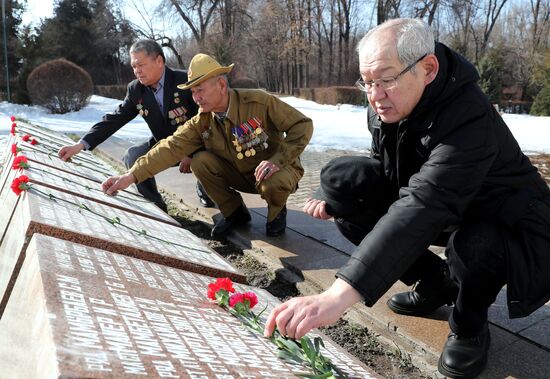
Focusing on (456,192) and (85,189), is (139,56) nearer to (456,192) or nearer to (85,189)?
(85,189)

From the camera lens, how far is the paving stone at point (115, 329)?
1032 mm

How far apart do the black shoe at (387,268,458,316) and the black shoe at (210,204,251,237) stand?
64.8 inches

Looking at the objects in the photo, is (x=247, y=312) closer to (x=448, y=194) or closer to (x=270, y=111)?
(x=448, y=194)

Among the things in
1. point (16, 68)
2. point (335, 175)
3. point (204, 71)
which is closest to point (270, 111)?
point (204, 71)

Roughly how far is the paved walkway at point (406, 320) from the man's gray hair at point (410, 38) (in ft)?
3.87

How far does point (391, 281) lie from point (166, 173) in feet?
16.3

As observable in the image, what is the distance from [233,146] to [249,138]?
135 mm

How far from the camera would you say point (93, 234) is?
6.35ft

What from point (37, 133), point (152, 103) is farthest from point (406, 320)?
point (37, 133)

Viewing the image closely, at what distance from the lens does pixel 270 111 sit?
3371mm

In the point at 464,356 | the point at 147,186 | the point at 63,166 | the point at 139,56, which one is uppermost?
the point at 139,56

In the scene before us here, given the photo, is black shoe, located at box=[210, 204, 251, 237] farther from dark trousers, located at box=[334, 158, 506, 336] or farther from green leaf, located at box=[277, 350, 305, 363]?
green leaf, located at box=[277, 350, 305, 363]

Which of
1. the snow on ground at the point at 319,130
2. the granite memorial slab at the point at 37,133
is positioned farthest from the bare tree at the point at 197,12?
the granite memorial slab at the point at 37,133

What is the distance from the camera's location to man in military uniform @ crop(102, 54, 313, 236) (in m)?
3.11
